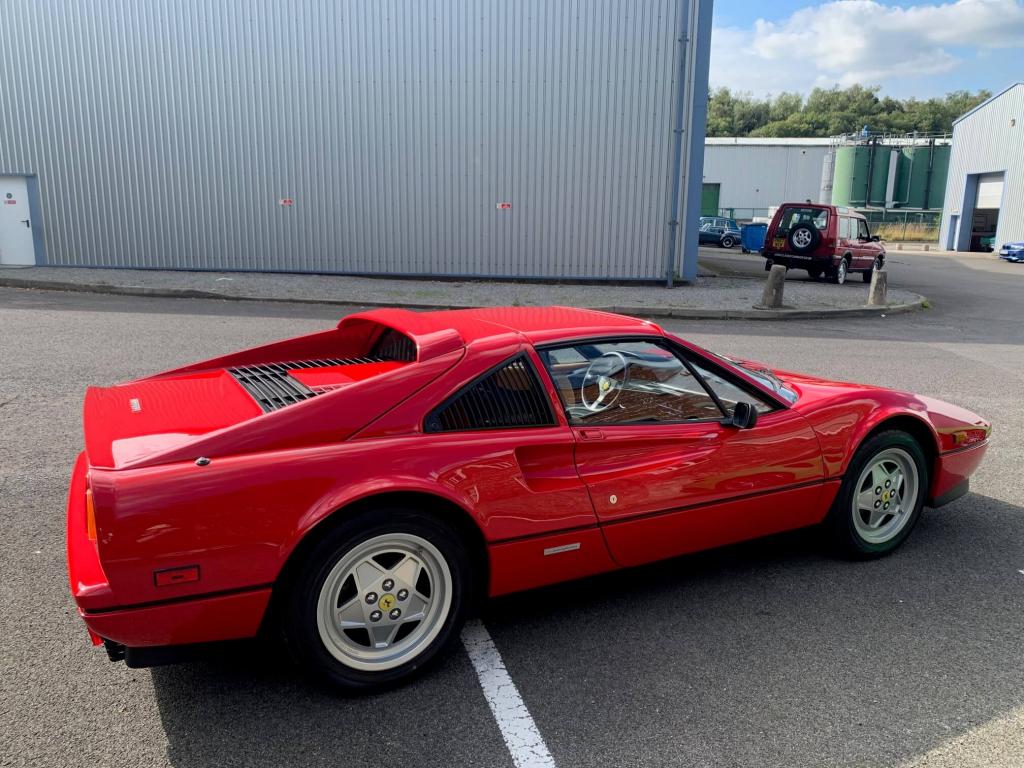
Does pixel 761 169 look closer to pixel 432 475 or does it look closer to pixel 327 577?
pixel 432 475

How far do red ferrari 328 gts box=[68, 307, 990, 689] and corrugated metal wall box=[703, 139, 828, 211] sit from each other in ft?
174

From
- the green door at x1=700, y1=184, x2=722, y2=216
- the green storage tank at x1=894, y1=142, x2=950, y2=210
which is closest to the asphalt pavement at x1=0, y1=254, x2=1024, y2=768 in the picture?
the green door at x1=700, y1=184, x2=722, y2=216

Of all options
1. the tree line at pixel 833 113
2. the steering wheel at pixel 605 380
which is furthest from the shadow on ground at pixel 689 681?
the tree line at pixel 833 113

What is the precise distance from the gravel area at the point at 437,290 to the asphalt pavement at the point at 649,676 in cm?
980

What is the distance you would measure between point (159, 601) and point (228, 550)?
0.80 ft

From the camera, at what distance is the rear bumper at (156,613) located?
7.55ft

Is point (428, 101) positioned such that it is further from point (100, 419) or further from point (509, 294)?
point (100, 419)

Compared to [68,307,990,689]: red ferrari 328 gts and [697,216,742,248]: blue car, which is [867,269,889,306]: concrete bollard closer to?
[68,307,990,689]: red ferrari 328 gts

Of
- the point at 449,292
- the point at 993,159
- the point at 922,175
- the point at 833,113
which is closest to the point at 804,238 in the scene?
the point at 449,292

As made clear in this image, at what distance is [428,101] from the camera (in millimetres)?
17250

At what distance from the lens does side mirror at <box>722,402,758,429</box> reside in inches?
131

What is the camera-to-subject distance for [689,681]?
283cm

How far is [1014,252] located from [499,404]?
36.4 m

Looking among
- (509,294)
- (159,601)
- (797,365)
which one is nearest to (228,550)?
(159,601)
